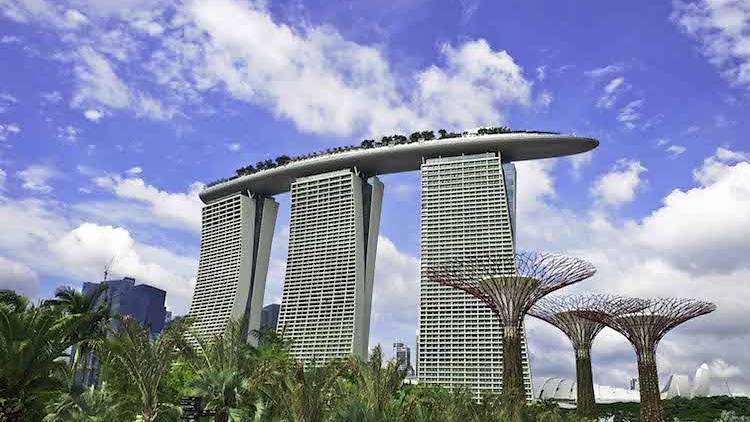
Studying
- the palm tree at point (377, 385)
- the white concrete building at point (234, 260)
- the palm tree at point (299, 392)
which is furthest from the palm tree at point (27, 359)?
the white concrete building at point (234, 260)

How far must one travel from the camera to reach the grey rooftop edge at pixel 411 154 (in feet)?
311

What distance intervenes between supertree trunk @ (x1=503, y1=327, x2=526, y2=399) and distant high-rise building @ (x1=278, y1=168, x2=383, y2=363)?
54414 mm

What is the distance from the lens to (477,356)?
288 ft

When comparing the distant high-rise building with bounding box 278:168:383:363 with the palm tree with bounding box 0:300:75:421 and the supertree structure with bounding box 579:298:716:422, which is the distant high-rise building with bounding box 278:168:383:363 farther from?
the palm tree with bounding box 0:300:75:421

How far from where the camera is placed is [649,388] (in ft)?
173

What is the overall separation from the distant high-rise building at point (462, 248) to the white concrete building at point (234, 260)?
3675 cm

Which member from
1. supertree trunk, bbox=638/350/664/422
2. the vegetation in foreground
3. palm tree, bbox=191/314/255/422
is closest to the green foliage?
supertree trunk, bbox=638/350/664/422

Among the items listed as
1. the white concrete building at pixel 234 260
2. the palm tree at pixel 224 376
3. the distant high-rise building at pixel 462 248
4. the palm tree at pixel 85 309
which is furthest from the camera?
the white concrete building at pixel 234 260

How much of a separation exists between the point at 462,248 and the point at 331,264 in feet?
73.0

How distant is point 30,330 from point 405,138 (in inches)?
3270

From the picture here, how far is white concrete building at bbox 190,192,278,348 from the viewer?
11919 cm

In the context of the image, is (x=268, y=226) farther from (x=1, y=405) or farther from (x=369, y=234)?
(x=1, y=405)

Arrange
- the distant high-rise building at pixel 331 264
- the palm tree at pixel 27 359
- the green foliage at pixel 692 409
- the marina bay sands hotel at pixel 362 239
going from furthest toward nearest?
1. the distant high-rise building at pixel 331 264
2. the marina bay sands hotel at pixel 362 239
3. the green foliage at pixel 692 409
4. the palm tree at pixel 27 359

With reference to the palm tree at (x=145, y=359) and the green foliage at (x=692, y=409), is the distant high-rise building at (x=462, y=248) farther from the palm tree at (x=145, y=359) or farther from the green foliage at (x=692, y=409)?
the palm tree at (x=145, y=359)
